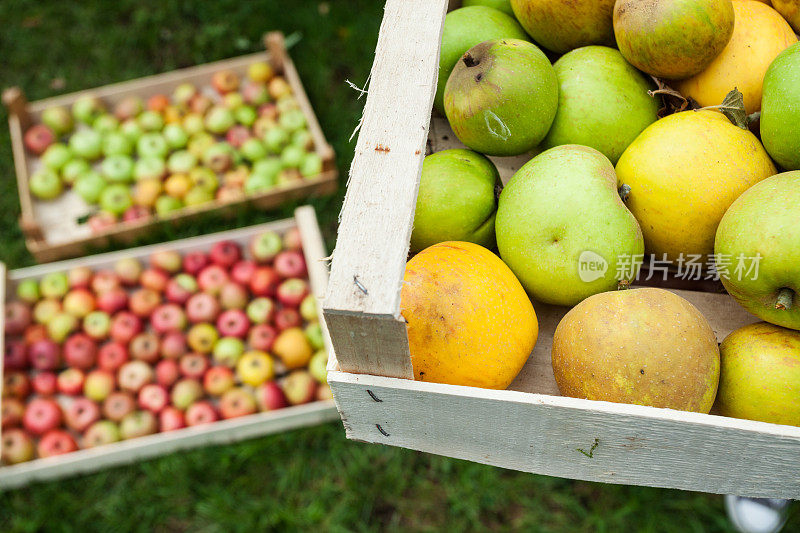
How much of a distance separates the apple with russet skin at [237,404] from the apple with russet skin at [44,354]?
70cm

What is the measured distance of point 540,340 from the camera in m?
1.15

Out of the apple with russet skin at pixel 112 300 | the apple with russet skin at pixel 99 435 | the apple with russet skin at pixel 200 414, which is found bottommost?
the apple with russet skin at pixel 99 435

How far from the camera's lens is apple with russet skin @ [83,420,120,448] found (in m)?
2.30

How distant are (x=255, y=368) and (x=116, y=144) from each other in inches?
55.8

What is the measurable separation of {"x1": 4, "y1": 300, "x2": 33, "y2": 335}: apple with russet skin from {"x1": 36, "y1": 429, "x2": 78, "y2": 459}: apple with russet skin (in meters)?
0.49

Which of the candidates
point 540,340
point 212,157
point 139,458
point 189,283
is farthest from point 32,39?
point 540,340

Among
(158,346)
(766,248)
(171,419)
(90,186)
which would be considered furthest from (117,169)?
(766,248)

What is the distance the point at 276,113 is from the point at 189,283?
103 centimetres

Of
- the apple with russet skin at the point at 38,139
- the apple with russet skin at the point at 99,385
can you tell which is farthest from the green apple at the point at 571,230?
the apple with russet skin at the point at 38,139

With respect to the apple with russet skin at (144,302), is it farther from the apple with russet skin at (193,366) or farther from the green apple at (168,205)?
the green apple at (168,205)

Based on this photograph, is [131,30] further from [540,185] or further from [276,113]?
[540,185]

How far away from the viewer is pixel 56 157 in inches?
116

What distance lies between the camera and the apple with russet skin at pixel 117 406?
2.35m

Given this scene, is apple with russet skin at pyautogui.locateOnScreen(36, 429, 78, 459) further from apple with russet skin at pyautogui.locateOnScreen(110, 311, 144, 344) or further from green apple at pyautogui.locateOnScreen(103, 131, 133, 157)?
green apple at pyautogui.locateOnScreen(103, 131, 133, 157)
